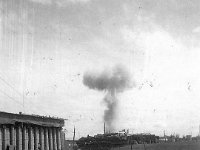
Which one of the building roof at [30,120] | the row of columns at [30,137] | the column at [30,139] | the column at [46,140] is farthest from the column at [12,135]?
the column at [46,140]

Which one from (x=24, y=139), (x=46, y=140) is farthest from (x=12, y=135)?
(x=46, y=140)

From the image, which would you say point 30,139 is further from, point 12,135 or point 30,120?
point 12,135

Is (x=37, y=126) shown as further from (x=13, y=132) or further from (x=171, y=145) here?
(x=171, y=145)

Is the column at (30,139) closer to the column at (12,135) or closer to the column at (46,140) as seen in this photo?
the column at (46,140)

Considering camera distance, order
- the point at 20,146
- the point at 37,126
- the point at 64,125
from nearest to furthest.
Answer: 1. the point at 20,146
2. the point at 37,126
3. the point at 64,125

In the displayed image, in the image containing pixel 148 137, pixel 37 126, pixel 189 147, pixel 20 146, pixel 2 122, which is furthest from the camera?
pixel 148 137

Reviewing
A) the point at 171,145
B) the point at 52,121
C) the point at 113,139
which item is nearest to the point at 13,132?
the point at 52,121

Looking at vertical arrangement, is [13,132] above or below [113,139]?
above

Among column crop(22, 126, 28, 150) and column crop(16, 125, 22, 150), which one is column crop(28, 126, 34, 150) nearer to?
column crop(22, 126, 28, 150)
